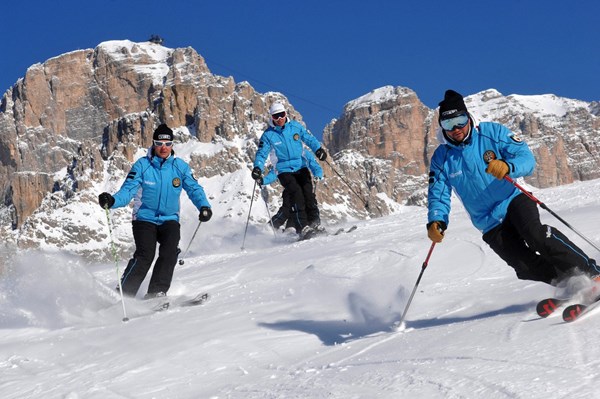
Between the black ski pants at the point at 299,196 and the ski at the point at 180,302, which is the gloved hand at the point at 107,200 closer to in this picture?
the ski at the point at 180,302

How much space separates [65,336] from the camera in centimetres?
687

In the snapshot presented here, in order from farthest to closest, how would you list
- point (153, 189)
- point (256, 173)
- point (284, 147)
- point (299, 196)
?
point (299, 196)
point (256, 173)
point (284, 147)
point (153, 189)


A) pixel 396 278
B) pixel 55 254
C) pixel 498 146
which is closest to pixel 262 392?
pixel 498 146

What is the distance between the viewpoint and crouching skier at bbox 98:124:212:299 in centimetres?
836

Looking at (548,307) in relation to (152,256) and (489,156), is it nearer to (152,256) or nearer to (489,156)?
(489,156)

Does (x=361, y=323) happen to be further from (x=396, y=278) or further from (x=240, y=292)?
(x=240, y=292)

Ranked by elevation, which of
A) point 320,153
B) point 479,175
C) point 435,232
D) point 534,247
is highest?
point 320,153

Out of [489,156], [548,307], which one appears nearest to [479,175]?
[489,156]

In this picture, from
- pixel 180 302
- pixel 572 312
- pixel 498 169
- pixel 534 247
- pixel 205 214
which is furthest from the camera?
pixel 205 214

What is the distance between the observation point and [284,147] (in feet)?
43.7

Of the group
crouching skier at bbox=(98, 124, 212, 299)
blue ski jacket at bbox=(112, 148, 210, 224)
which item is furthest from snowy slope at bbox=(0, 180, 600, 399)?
blue ski jacket at bbox=(112, 148, 210, 224)

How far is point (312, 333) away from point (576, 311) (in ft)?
7.07

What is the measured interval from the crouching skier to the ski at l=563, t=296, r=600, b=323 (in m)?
4.98

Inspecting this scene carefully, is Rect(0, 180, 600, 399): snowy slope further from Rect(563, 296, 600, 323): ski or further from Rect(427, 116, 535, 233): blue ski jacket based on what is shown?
Rect(427, 116, 535, 233): blue ski jacket
